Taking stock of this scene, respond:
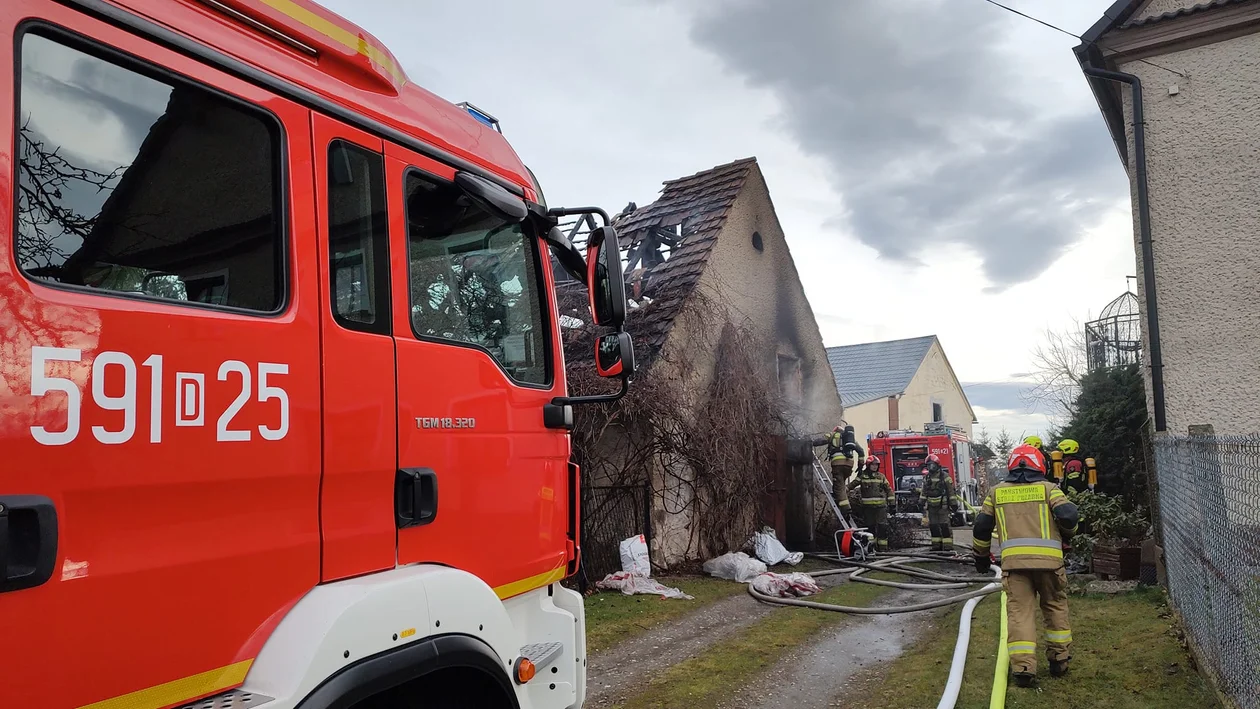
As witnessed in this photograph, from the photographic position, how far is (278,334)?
199 cm

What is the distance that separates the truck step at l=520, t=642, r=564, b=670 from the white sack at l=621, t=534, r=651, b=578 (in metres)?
6.12

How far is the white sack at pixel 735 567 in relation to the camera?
9.71 meters

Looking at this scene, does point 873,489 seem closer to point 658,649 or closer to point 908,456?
point 908,456

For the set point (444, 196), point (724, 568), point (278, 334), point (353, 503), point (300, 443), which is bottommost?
point (724, 568)

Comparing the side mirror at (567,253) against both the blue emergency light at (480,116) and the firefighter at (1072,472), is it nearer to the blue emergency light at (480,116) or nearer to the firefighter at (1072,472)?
the blue emergency light at (480,116)

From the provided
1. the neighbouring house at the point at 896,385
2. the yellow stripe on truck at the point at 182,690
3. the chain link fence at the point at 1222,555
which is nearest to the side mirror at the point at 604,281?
the yellow stripe on truck at the point at 182,690

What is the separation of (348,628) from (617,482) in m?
8.03

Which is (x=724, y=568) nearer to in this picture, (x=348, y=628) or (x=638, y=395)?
(x=638, y=395)

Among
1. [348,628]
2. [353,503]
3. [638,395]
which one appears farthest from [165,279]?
[638,395]

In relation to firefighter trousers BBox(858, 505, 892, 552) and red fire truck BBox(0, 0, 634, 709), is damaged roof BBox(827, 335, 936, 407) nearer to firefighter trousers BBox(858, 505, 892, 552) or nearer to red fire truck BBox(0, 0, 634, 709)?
firefighter trousers BBox(858, 505, 892, 552)

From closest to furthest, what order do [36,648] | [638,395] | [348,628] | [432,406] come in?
[36,648]
[348,628]
[432,406]
[638,395]

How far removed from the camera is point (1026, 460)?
228 inches

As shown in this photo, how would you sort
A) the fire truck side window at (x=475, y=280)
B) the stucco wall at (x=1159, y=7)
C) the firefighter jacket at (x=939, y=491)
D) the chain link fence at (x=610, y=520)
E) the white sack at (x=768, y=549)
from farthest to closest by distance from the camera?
the firefighter jacket at (x=939, y=491) → the white sack at (x=768, y=549) → the chain link fence at (x=610, y=520) → the stucco wall at (x=1159, y=7) → the fire truck side window at (x=475, y=280)

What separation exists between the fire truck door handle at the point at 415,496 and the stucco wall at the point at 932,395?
28.9 meters
